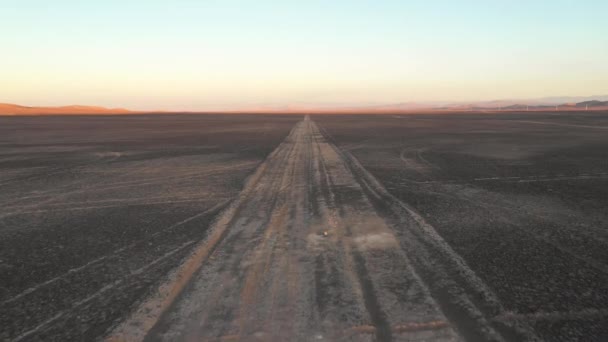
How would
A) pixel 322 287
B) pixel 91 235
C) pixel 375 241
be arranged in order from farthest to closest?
pixel 91 235, pixel 375 241, pixel 322 287

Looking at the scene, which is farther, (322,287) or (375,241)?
(375,241)

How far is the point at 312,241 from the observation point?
172 inches

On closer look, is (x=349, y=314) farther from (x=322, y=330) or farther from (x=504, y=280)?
(x=504, y=280)

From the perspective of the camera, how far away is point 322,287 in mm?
3221

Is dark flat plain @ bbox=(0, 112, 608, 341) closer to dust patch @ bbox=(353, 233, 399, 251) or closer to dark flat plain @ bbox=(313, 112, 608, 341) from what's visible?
dark flat plain @ bbox=(313, 112, 608, 341)

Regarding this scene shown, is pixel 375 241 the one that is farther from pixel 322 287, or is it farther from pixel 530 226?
pixel 530 226

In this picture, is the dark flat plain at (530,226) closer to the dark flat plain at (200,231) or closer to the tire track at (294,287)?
the dark flat plain at (200,231)

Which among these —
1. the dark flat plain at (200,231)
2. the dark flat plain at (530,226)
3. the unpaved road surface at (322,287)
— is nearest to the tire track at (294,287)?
the unpaved road surface at (322,287)

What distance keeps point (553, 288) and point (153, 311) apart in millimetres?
3289

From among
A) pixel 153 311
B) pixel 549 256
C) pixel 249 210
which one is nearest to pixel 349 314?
pixel 153 311

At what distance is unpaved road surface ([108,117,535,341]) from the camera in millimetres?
2586

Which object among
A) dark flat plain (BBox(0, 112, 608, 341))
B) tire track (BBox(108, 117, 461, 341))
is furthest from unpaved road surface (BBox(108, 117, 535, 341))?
dark flat plain (BBox(0, 112, 608, 341))

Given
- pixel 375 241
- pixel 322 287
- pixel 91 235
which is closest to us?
pixel 322 287

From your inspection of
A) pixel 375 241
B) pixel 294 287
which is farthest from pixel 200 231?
pixel 375 241
